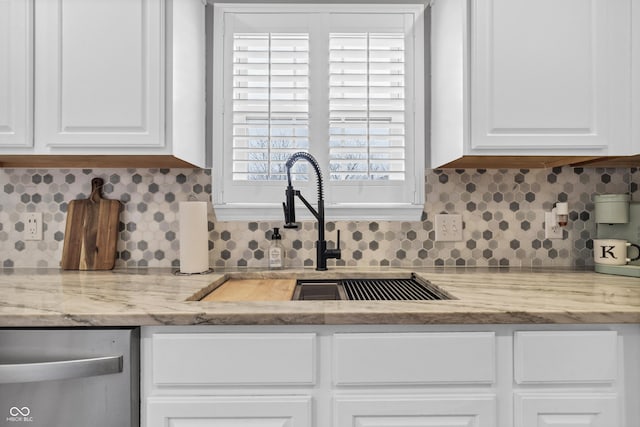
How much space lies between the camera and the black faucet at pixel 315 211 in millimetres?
1624

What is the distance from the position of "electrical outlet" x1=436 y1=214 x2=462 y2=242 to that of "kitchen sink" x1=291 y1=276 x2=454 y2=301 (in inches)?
10.3

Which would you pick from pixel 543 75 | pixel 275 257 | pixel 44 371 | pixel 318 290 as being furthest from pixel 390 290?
pixel 44 371

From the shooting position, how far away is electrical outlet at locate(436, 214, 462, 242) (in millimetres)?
1821

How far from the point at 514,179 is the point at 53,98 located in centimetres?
188

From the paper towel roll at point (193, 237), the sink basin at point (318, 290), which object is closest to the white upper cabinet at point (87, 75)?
the paper towel roll at point (193, 237)

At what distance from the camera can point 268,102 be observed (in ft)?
5.91

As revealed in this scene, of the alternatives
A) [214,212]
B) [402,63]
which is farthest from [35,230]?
[402,63]

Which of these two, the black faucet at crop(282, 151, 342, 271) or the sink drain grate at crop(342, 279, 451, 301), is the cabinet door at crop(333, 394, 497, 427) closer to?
the sink drain grate at crop(342, 279, 451, 301)

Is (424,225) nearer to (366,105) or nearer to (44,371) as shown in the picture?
(366,105)

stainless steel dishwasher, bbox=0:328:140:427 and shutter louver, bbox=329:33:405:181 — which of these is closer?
stainless steel dishwasher, bbox=0:328:140:427

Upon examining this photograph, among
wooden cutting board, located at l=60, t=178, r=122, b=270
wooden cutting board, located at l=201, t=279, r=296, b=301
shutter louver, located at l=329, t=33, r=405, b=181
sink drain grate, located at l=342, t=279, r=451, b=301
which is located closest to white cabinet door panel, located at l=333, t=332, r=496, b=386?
sink drain grate, located at l=342, t=279, r=451, b=301

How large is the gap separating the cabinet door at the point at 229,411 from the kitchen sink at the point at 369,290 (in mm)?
402

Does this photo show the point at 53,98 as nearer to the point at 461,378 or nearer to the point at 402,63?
the point at 402,63

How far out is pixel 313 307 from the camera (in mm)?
1104
